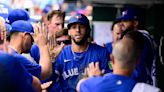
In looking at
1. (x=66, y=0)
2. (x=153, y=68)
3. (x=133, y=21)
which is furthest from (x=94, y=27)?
(x=66, y=0)

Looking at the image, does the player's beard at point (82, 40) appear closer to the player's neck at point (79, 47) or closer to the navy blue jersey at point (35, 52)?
the player's neck at point (79, 47)

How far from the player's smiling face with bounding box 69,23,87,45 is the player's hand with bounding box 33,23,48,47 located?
41.1 inches

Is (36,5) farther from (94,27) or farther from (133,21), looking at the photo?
(133,21)

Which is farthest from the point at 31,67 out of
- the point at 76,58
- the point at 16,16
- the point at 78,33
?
the point at 16,16

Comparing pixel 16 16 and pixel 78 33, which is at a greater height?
pixel 16 16

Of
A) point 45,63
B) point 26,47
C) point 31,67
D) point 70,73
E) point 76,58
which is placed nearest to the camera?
point 31,67

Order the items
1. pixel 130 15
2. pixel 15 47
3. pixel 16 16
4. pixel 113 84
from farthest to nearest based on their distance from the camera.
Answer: pixel 16 16 → pixel 130 15 → pixel 15 47 → pixel 113 84

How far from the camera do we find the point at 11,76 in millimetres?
3781

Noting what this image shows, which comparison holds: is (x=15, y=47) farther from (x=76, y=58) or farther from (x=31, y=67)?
(x=76, y=58)

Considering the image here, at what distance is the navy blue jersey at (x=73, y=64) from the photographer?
274 inches

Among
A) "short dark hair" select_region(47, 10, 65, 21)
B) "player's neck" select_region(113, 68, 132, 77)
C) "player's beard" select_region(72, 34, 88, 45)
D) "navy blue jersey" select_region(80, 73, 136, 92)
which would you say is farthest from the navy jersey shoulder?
"short dark hair" select_region(47, 10, 65, 21)

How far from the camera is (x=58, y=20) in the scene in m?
8.21

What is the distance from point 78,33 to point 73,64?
421 mm

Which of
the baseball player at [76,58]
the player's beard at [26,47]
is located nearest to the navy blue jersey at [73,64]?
the baseball player at [76,58]
